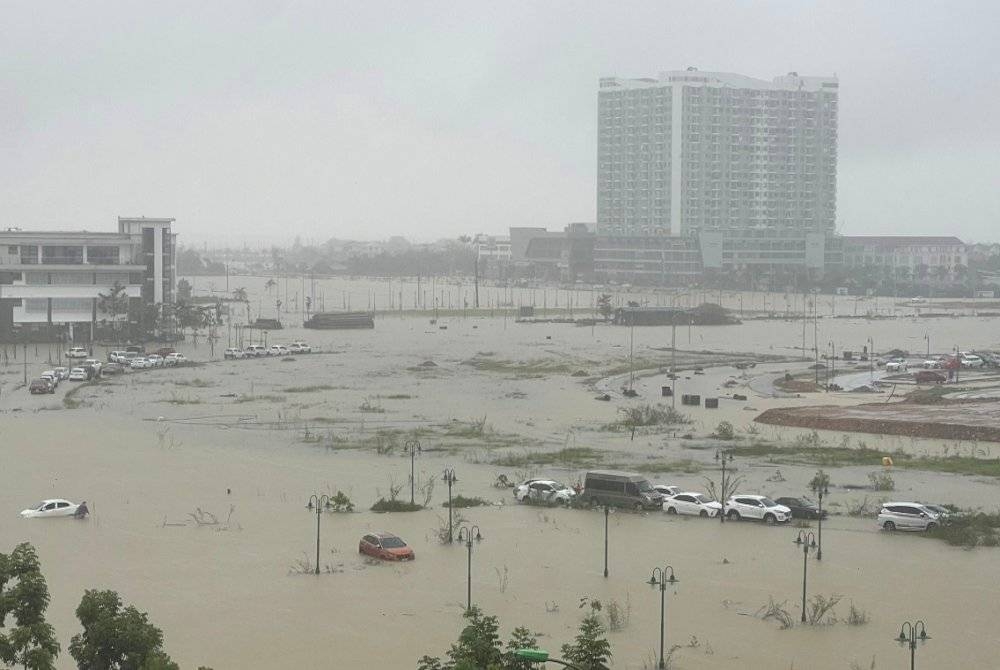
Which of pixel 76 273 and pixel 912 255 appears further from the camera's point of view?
pixel 912 255

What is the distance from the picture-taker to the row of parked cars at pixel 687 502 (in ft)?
40.2

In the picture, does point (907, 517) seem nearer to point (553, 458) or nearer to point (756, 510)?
point (756, 510)

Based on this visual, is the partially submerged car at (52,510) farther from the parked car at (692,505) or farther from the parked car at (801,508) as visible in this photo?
the parked car at (801,508)

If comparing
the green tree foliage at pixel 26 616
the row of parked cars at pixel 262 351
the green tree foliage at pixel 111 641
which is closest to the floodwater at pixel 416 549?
the green tree foliage at pixel 26 616

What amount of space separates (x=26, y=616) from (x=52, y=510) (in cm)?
623

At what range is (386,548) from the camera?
11.2 m

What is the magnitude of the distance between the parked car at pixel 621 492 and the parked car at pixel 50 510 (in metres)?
5.14

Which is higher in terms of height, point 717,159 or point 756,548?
point 717,159

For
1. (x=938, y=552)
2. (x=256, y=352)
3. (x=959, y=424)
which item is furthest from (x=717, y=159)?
(x=938, y=552)

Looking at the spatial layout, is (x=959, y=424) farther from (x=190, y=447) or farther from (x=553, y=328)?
(x=553, y=328)

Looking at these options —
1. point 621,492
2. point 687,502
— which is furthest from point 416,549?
point 687,502

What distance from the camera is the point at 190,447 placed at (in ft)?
57.1

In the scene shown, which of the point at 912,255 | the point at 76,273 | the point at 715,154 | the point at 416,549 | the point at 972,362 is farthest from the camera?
the point at 912,255

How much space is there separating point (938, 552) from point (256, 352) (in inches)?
908
